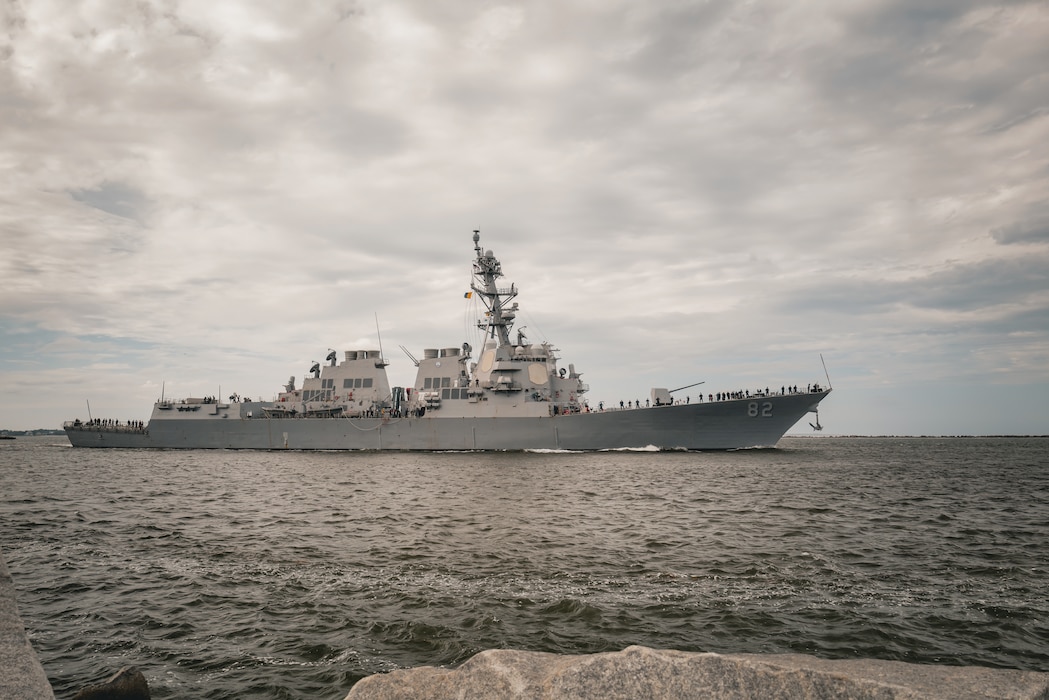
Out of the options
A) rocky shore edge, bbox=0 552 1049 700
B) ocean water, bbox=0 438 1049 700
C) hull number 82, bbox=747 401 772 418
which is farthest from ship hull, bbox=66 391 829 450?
rocky shore edge, bbox=0 552 1049 700

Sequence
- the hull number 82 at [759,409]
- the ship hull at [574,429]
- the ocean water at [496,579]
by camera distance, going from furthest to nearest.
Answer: the ship hull at [574,429] < the hull number 82 at [759,409] < the ocean water at [496,579]

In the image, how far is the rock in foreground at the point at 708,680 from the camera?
2697mm

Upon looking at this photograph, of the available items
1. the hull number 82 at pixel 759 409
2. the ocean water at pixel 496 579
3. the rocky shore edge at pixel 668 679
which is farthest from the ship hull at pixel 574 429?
the rocky shore edge at pixel 668 679

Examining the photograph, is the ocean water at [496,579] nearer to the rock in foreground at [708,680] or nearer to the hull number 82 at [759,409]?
the rock in foreground at [708,680]

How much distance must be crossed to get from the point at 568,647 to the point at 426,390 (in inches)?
1583

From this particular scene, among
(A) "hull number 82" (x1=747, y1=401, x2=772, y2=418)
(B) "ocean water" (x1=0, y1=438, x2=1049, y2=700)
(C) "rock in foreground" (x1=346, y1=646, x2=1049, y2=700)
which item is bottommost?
(B) "ocean water" (x1=0, y1=438, x2=1049, y2=700)

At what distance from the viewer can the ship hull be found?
38.3 m

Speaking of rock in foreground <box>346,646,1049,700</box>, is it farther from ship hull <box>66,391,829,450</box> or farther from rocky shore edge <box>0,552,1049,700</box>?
ship hull <box>66,391,829,450</box>

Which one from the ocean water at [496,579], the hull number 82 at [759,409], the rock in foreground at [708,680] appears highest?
the hull number 82 at [759,409]

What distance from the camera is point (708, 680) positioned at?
9.23 ft

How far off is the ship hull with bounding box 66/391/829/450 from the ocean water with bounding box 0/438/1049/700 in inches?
688

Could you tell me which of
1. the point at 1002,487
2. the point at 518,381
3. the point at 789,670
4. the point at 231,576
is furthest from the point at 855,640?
the point at 518,381

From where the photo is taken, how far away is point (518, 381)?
41.9m

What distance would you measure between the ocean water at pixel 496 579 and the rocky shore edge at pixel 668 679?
2941mm
